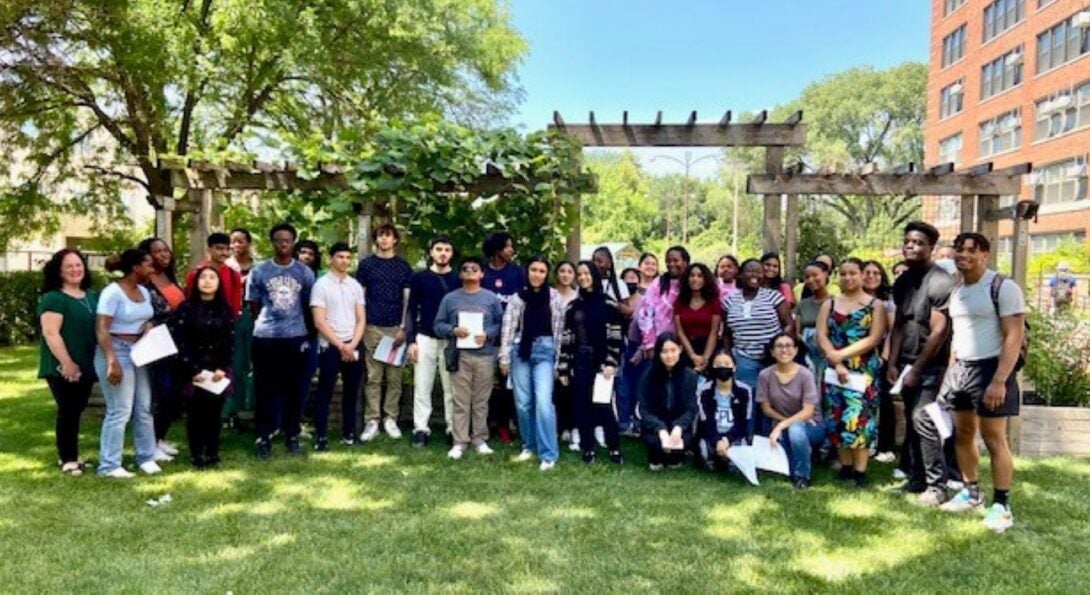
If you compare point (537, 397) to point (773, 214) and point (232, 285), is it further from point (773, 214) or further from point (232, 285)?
point (773, 214)

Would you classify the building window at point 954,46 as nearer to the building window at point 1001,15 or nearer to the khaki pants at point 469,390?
the building window at point 1001,15

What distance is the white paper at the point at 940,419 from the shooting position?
14.6 feet

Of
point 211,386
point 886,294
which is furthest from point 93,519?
point 886,294

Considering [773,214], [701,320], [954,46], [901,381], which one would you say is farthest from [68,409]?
[954,46]

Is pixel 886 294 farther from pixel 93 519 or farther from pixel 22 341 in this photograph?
pixel 22 341

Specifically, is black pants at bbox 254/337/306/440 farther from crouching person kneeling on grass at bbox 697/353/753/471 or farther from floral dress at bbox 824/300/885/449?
floral dress at bbox 824/300/885/449

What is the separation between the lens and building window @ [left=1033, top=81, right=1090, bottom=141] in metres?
24.5

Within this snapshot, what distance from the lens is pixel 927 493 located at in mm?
4555

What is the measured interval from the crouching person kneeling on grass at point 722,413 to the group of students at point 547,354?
0.01 meters

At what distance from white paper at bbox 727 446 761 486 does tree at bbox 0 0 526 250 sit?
24.9 ft

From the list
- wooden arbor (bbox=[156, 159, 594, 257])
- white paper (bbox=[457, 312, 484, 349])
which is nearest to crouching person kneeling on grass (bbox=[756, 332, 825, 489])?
white paper (bbox=[457, 312, 484, 349])

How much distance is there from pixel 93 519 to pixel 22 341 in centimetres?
1020

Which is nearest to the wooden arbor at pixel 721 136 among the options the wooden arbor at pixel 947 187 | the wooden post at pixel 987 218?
the wooden arbor at pixel 947 187

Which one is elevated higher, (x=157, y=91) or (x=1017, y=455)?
(x=157, y=91)
